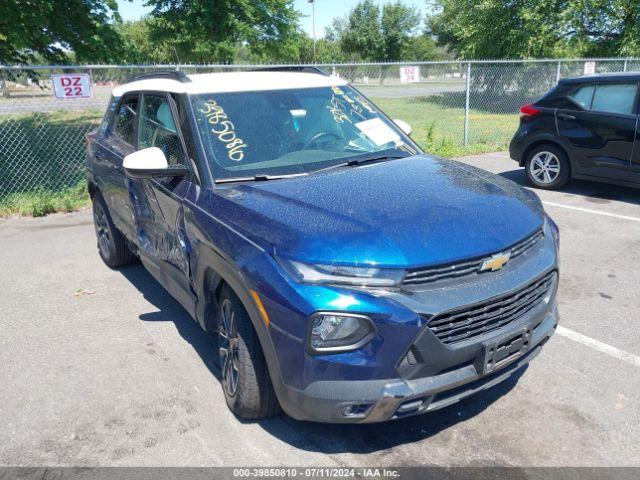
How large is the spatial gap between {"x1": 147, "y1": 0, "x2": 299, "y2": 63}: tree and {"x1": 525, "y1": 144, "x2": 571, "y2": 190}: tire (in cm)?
2059

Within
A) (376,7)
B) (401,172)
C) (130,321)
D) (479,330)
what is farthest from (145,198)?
(376,7)

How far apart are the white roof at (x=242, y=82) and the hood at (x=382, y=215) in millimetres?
889

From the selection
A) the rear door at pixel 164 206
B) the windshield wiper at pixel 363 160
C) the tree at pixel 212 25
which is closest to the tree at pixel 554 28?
the tree at pixel 212 25

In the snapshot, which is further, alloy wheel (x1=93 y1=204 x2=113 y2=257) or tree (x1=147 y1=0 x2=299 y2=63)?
tree (x1=147 y1=0 x2=299 y2=63)

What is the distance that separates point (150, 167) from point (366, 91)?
1841cm

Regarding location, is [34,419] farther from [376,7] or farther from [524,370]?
[376,7]

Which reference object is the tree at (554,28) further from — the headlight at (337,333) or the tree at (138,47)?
the headlight at (337,333)

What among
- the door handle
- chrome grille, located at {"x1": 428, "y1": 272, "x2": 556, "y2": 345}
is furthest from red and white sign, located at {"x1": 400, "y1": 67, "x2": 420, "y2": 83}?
chrome grille, located at {"x1": 428, "y1": 272, "x2": 556, "y2": 345}

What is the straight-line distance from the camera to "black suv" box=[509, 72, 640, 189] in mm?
7336

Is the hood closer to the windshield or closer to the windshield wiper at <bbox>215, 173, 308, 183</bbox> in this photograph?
the windshield wiper at <bbox>215, 173, 308, 183</bbox>

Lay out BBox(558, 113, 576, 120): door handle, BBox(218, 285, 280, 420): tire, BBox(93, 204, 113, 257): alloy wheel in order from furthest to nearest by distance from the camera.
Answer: BBox(558, 113, 576, 120): door handle → BBox(93, 204, 113, 257): alloy wheel → BBox(218, 285, 280, 420): tire

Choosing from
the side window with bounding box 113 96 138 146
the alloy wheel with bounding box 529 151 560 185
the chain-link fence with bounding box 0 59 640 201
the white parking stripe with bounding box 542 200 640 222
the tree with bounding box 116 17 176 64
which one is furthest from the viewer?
the tree with bounding box 116 17 176 64

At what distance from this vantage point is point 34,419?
3273 millimetres

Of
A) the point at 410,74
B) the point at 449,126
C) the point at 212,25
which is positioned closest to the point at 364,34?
the point at 212,25
